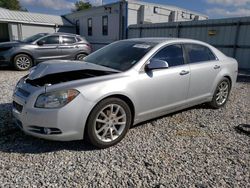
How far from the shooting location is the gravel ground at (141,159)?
2572 millimetres

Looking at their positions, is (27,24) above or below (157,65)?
above

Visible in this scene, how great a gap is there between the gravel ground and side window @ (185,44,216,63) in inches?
49.3

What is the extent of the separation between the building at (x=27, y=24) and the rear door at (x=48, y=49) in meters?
15.1

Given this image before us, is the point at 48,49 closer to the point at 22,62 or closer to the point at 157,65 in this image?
the point at 22,62

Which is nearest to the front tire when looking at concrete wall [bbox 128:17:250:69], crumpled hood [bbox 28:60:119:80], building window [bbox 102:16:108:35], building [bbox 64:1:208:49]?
crumpled hood [bbox 28:60:119:80]

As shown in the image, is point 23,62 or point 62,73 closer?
point 62,73

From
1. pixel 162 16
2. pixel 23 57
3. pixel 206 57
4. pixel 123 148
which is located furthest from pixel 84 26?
pixel 123 148

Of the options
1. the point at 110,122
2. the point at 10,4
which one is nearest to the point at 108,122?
the point at 110,122

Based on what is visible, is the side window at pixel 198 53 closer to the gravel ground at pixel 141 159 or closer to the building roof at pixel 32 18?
the gravel ground at pixel 141 159

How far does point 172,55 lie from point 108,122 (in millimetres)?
1714

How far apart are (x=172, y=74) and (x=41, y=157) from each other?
7.78 ft

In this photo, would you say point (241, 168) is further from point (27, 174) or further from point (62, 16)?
point (62, 16)

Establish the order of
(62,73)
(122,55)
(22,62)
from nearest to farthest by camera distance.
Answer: (62,73) < (122,55) < (22,62)

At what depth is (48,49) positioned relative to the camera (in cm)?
978
